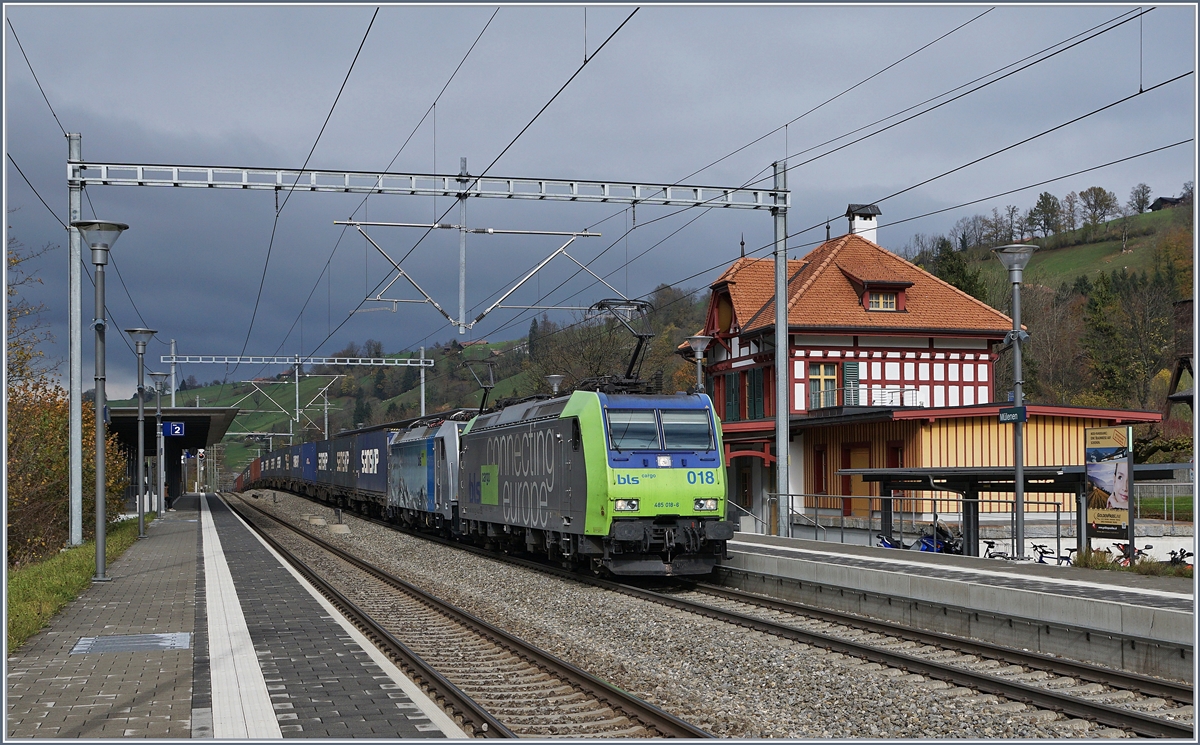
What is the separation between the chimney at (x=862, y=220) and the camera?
46213 millimetres

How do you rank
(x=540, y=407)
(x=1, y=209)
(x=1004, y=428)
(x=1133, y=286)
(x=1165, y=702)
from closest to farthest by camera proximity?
(x=1165, y=702), (x=1, y=209), (x=540, y=407), (x=1004, y=428), (x=1133, y=286)

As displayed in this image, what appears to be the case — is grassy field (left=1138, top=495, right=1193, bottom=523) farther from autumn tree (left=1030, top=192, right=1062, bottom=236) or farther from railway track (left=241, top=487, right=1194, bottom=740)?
autumn tree (left=1030, top=192, right=1062, bottom=236)

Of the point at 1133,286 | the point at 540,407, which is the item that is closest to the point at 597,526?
the point at 540,407

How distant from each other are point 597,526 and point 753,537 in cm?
854

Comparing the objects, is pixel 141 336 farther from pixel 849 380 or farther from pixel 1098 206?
pixel 1098 206

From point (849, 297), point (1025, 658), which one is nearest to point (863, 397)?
point (849, 297)

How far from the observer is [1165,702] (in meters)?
9.02

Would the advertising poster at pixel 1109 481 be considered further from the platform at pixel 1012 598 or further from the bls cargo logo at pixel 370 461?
the bls cargo logo at pixel 370 461

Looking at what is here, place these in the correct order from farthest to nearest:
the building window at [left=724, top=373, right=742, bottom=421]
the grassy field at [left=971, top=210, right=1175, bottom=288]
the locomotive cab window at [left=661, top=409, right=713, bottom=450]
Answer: the grassy field at [left=971, top=210, right=1175, bottom=288] → the building window at [left=724, top=373, right=742, bottom=421] → the locomotive cab window at [left=661, top=409, right=713, bottom=450]

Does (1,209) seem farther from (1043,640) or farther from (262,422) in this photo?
(262,422)

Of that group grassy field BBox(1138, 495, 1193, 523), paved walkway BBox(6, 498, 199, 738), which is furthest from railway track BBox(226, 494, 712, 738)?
grassy field BBox(1138, 495, 1193, 523)

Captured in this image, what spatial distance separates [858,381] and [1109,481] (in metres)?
22.0

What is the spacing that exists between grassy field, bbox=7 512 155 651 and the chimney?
3229 cm

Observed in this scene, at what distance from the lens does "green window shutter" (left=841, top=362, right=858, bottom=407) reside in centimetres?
3806
